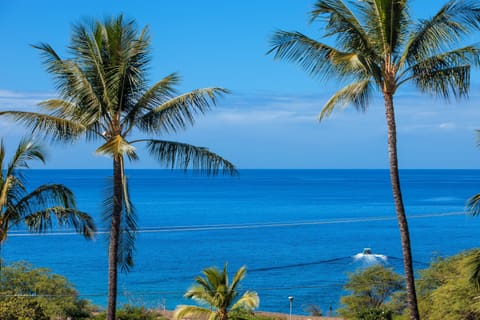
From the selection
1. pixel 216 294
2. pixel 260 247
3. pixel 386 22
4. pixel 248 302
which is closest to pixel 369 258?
pixel 260 247

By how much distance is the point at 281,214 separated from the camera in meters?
116

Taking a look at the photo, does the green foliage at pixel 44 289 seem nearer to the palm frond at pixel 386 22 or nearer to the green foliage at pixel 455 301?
the green foliage at pixel 455 301

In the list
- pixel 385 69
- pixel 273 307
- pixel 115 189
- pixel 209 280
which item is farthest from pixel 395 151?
pixel 273 307

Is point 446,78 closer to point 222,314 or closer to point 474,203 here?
point 474,203

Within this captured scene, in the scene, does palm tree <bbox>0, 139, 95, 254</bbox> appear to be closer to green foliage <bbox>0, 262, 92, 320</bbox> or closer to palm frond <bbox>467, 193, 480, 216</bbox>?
palm frond <bbox>467, 193, 480, 216</bbox>

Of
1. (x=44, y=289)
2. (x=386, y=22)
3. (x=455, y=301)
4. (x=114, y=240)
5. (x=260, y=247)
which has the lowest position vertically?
(x=260, y=247)

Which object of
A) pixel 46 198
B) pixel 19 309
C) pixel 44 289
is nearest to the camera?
pixel 46 198

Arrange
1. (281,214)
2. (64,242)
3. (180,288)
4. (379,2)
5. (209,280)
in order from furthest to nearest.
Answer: (281,214) → (64,242) → (180,288) → (209,280) → (379,2)

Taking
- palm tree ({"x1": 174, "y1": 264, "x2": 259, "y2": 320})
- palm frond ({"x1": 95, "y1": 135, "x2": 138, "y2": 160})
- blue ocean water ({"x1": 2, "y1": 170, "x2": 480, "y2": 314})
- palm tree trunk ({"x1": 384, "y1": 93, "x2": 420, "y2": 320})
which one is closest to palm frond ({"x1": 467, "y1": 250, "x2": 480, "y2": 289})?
palm tree trunk ({"x1": 384, "y1": 93, "x2": 420, "y2": 320})

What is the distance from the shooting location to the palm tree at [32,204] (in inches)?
554

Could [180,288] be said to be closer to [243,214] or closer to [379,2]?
[379,2]

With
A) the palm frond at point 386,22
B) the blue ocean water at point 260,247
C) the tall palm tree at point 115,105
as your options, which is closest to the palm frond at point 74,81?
the tall palm tree at point 115,105

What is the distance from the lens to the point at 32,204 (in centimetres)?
1441

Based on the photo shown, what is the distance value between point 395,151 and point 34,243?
82.5 meters
